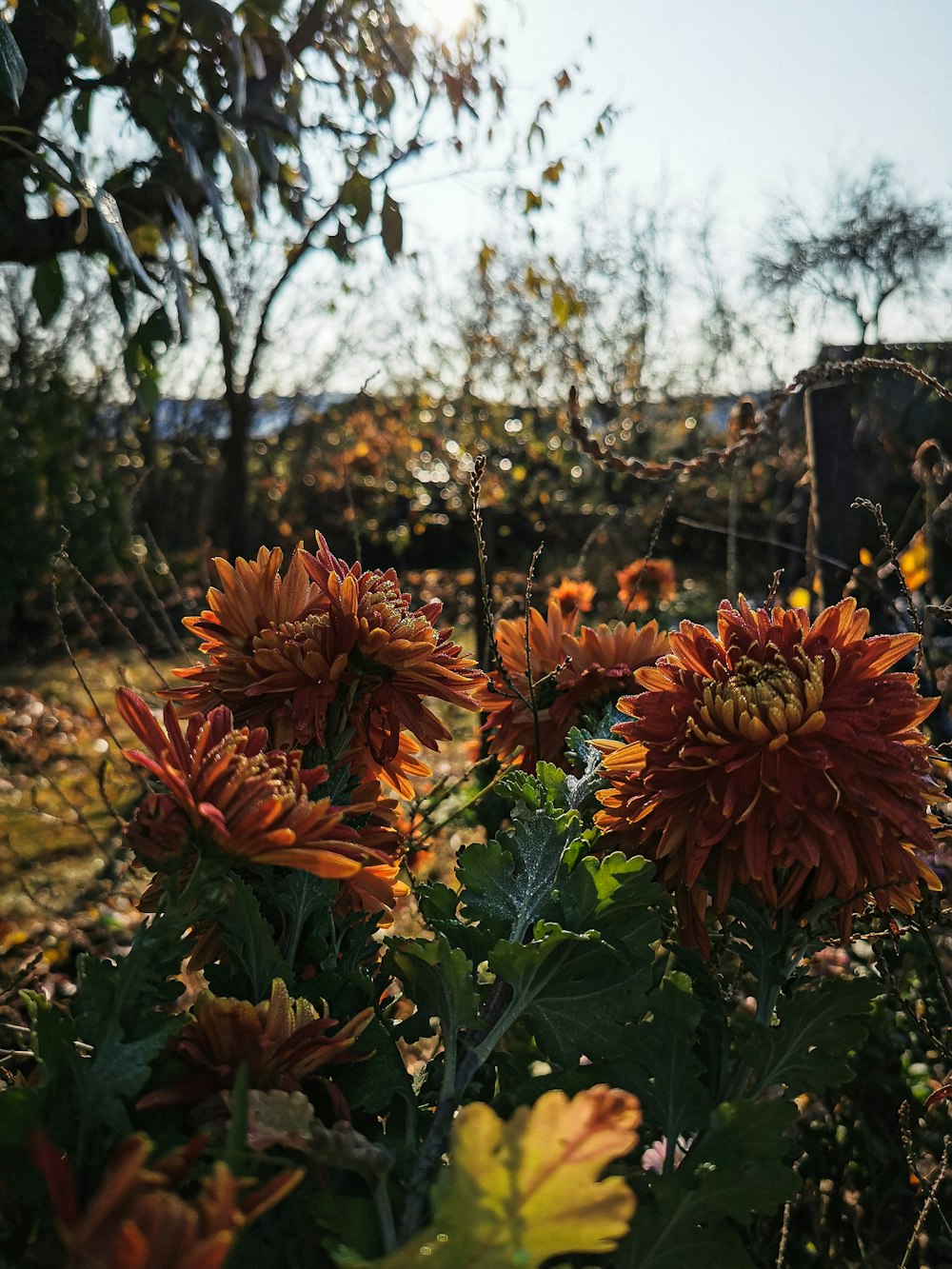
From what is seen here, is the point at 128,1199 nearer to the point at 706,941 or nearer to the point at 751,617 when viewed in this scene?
the point at 706,941

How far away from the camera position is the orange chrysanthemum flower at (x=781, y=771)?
0.73 metres

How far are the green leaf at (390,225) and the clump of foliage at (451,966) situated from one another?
131 cm

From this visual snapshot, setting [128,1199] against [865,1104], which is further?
[865,1104]

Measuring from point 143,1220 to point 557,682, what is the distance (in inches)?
32.5

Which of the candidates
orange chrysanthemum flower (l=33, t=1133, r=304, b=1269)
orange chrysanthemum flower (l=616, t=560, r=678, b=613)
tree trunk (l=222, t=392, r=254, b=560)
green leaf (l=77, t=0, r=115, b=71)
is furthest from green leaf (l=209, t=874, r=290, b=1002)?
tree trunk (l=222, t=392, r=254, b=560)

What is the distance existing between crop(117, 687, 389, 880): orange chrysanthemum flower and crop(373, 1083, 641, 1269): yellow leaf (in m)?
0.17

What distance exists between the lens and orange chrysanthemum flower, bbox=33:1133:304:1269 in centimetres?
38

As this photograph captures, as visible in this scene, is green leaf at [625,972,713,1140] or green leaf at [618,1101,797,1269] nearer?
green leaf at [618,1101,797,1269]

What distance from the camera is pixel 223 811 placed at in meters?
0.59

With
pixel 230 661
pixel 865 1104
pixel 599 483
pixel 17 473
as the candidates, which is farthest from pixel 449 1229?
pixel 599 483

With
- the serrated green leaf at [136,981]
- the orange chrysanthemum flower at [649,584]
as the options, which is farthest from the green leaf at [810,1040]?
the orange chrysanthemum flower at [649,584]

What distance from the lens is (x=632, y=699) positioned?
850 mm

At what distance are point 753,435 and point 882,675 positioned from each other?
0.76m

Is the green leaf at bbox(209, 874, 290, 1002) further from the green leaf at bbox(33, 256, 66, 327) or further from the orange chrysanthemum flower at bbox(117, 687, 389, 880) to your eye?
the green leaf at bbox(33, 256, 66, 327)
